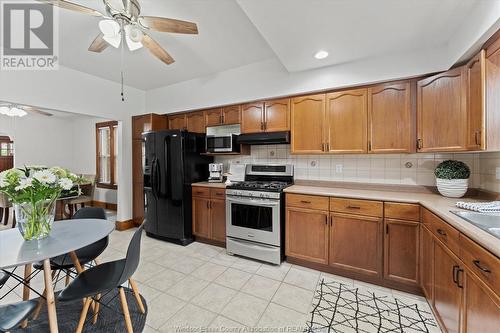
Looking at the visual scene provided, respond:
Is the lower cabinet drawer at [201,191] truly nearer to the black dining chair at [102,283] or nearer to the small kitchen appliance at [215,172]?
the small kitchen appliance at [215,172]

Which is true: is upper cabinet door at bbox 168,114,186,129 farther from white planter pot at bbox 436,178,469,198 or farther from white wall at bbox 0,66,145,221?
white planter pot at bbox 436,178,469,198

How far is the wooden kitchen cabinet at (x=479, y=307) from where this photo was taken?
3.04ft

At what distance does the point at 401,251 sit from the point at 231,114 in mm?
2688

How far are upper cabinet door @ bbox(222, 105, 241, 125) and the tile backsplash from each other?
0.54 meters

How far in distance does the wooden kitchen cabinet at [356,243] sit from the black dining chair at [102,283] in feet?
6.22

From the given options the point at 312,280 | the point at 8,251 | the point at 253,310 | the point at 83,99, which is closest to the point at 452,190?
the point at 312,280

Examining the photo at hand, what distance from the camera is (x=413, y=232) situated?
1.94 m

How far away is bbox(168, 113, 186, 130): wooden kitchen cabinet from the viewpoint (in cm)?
377

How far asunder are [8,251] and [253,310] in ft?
5.68

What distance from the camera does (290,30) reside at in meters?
1.87

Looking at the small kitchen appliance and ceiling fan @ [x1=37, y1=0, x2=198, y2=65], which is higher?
ceiling fan @ [x1=37, y1=0, x2=198, y2=65]

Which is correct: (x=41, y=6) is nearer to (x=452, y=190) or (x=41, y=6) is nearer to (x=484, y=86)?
(x=484, y=86)

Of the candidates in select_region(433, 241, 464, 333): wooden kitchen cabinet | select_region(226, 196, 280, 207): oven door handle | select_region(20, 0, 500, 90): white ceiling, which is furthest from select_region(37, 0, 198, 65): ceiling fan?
select_region(433, 241, 464, 333): wooden kitchen cabinet

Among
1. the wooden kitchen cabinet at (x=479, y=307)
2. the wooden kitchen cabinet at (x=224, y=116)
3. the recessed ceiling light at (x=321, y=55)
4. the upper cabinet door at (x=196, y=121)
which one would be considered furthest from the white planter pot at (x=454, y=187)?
the upper cabinet door at (x=196, y=121)
